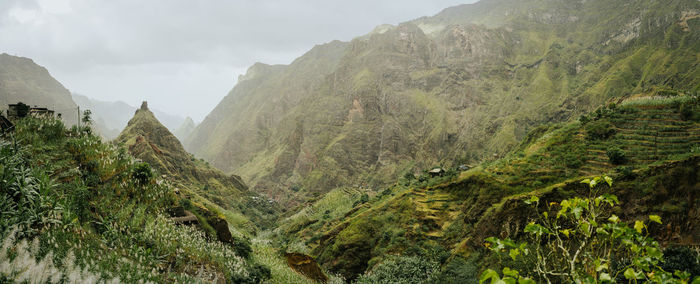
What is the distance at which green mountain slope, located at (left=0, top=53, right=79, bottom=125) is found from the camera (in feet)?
387

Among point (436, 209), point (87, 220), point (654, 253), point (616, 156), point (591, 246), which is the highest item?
point (654, 253)

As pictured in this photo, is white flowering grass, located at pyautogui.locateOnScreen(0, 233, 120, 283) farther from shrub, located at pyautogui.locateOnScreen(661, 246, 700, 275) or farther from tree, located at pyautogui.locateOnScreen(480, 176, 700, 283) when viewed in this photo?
shrub, located at pyautogui.locateOnScreen(661, 246, 700, 275)

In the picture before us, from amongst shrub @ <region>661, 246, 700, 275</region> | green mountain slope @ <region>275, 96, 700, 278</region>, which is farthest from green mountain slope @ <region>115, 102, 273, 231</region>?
shrub @ <region>661, 246, 700, 275</region>

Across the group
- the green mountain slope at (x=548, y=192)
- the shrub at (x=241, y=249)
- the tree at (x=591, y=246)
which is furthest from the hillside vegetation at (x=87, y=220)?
the green mountain slope at (x=548, y=192)

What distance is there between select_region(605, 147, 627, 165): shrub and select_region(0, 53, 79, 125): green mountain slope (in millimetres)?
143200

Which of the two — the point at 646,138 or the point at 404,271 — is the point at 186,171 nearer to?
the point at 404,271

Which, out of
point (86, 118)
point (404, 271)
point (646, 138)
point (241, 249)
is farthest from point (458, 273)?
point (86, 118)

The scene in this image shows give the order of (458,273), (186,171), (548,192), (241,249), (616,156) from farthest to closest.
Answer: (186,171)
(616,156)
(241,249)
(548,192)
(458,273)

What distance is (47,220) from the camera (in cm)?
657

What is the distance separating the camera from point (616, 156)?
1839cm

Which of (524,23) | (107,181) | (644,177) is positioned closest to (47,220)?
(107,181)

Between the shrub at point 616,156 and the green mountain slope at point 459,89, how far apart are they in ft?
213

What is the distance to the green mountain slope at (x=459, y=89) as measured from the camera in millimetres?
82812

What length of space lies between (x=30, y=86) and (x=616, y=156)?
200852mm
